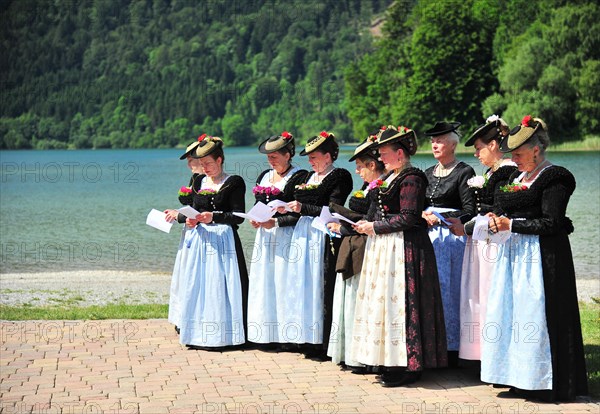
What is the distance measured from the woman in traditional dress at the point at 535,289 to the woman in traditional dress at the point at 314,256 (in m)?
2.02

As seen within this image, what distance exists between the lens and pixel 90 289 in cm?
1451

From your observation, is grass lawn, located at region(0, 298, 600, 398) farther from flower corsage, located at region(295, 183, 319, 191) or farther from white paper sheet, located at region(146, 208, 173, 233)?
flower corsage, located at region(295, 183, 319, 191)

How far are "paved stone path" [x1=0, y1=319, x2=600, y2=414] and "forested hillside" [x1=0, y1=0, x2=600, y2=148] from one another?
153 ft

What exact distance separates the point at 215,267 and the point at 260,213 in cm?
92

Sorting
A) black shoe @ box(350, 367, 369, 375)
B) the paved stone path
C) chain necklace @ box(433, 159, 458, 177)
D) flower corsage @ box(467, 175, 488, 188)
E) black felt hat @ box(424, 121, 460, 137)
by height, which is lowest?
the paved stone path

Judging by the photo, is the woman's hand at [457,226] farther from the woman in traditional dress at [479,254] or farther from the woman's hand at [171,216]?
the woman's hand at [171,216]

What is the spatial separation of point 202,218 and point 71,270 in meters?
10.8

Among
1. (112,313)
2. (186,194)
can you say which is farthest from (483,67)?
(186,194)

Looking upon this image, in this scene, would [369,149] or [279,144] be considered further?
[279,144]

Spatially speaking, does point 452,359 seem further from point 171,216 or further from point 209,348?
point 171,216

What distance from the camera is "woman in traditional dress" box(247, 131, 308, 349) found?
358 inches

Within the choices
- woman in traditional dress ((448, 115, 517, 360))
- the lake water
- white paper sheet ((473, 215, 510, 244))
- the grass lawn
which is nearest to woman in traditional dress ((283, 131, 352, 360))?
woman in traditional dress ((448, 115, 517, 360))

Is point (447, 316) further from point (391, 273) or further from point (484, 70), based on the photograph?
point (484, 70)

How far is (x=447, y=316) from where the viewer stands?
796 cm
